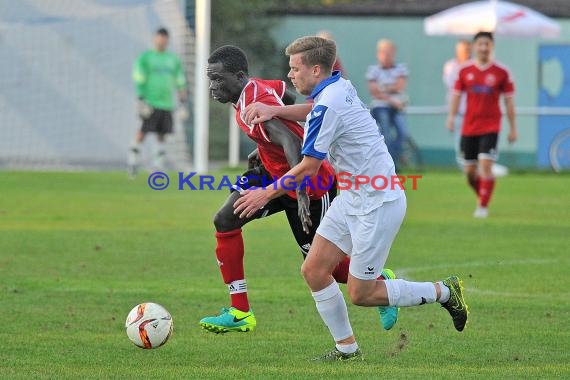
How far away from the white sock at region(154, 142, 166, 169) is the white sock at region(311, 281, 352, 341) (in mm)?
14938

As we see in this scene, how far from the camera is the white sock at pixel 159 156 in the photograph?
21.4 meters

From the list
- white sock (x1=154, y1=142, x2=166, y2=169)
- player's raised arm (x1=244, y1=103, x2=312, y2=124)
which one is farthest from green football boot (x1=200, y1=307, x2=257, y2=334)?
white sock (x1=154, y1=142, x2=166, y2=169)

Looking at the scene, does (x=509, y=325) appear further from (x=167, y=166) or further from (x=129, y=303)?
(x=167, y=166)

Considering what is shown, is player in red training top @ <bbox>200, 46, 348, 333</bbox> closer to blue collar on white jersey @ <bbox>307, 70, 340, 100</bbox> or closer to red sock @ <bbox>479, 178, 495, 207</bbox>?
blue collar on white jersey @ <bbox>307, 70, 340, 100</bbox>

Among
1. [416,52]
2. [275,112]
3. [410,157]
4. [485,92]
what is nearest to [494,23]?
[410,157]

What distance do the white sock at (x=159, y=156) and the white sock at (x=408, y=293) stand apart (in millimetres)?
14852

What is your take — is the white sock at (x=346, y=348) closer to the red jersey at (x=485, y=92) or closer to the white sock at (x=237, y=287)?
the white sock at (x=237, y=287)

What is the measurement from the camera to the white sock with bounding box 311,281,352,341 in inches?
262

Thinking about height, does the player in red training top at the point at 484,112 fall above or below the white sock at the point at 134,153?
above

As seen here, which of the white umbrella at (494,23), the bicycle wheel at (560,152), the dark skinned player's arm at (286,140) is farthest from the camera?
the bicycle wheel at (560,152)

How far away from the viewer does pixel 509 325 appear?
7.96 meters

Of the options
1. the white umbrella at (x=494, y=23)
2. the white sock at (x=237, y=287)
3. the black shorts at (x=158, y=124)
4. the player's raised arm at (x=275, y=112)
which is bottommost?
the white sock at (x=237, y=287)

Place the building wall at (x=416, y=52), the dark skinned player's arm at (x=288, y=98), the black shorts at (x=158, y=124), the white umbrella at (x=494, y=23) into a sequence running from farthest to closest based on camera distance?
the building wall at (x=416, y=52), the white umbrella at (x=494, y=23), the black shorts at (x=158, y=124), the dark skinned player's arm at (x=288, y=98)

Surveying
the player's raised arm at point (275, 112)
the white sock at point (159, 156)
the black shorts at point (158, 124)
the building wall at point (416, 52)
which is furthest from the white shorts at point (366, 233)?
the building wall at point (416, 52)
